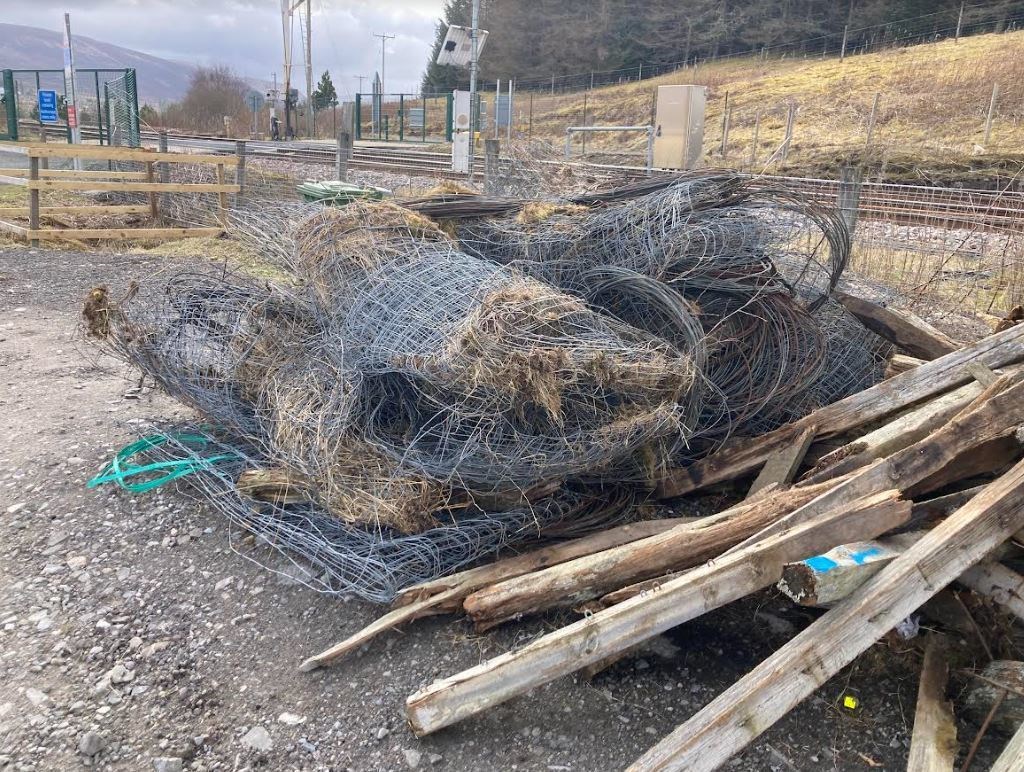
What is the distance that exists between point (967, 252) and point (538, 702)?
7.66 meters

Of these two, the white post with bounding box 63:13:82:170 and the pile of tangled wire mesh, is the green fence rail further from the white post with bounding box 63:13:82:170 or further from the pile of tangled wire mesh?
the pile of tangled wire mesh

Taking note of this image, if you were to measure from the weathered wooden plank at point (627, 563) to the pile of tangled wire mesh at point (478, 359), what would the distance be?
1.10ft

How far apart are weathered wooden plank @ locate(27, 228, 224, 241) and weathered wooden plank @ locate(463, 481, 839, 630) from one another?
36.4ft

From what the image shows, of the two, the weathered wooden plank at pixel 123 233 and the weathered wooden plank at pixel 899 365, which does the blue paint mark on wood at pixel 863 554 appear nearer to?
the weathered wooden plank at pixel 899 365

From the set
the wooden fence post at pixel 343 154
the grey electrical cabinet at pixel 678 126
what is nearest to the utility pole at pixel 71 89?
the wooden fence post at pixel 343 154

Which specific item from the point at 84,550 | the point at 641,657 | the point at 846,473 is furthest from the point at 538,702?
the point at 84,550

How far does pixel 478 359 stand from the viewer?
3.01m

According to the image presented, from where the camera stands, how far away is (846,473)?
10.3 ft

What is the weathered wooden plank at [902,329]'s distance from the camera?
433 cm

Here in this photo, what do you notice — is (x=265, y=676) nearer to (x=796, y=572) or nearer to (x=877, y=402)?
(x=796, y=572)

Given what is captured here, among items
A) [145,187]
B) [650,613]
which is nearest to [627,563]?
[650,613]

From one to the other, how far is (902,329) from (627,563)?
8.20ft

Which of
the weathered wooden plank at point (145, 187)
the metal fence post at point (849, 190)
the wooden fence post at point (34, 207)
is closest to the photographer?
the metal fence post at point (849, 190)

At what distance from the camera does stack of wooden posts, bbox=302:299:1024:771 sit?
238 centimetres
